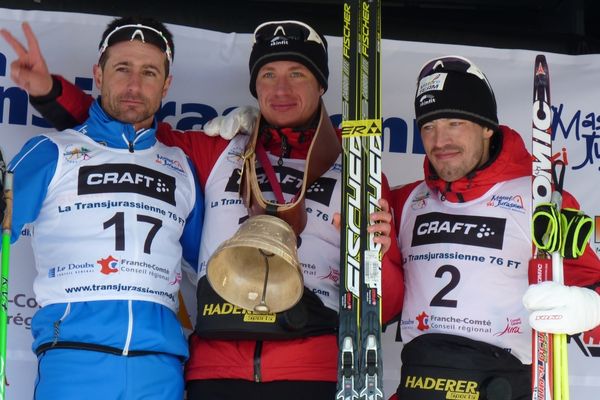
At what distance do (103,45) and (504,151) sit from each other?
4.77 ft

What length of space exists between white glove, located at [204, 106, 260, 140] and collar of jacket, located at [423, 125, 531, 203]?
695 millimetres

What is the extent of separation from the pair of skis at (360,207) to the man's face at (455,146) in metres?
0.30

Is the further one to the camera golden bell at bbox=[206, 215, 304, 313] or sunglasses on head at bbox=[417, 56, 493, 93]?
sunglasses on head at bbox=[417, 56, 493, 93]

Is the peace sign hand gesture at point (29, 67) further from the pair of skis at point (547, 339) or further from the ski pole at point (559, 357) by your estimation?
the ski pole at point (559, 357)

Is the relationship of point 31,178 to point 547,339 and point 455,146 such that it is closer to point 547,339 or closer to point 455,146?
point 455,146

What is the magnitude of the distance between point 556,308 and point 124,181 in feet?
4.78

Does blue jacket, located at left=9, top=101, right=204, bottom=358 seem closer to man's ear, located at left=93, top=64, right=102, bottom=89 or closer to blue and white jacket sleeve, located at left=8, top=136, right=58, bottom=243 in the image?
blue and white jacket sleeve, located at left=8, top=136, right=58, bottom=243

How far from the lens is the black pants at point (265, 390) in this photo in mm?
3150

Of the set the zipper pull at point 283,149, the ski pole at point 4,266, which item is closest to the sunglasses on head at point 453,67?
the zipper pull at point 283,149

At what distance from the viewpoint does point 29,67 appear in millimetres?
3348

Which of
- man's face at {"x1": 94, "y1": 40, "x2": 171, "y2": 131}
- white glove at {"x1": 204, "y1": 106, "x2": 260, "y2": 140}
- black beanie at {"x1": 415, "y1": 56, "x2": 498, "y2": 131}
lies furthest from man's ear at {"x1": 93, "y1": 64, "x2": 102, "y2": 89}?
black beanie at {"x1": 415, "y1": 56, "x2": 498, "y2": 131}

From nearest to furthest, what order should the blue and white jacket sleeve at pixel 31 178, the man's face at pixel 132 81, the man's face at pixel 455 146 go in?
the blue and white jacket sleeve at pixel 31 178
the man's face at pixel 455 146
the man's face at pixel 132 81

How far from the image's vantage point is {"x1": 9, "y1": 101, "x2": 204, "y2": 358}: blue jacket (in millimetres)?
3115

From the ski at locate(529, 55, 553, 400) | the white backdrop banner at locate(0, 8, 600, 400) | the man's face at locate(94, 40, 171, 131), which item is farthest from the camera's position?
the white backdrop banner at locate(0, 8, 600, 400)
